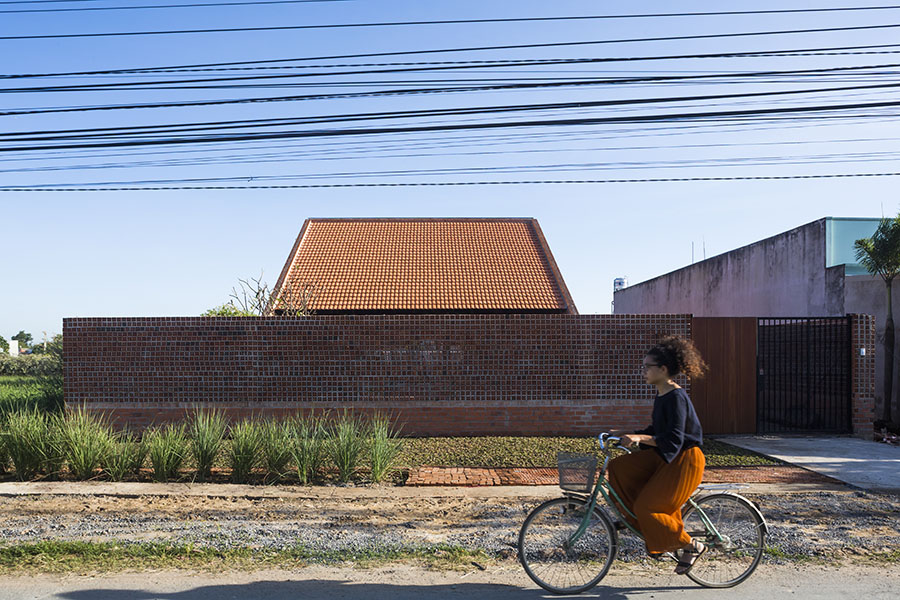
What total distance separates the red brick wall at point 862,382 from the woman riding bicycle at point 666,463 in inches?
349

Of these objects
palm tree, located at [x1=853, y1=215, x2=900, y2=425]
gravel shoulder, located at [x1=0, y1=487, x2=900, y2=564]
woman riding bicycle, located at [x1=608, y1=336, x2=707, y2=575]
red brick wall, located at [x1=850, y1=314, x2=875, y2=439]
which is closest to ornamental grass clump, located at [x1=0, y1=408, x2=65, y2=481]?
gravel shoulder, located at [x1=0, y1=487, x2=900, y2=564]

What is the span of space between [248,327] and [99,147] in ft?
12.1

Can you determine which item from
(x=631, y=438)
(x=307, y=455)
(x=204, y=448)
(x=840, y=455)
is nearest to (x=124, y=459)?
(x=204, y=448)

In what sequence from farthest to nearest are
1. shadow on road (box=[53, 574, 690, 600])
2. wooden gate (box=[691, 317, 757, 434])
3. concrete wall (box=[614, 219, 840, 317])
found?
concrete wall (box=[614, 219, 840, 317]) → wooden gate (box=[691, 317, 757, 434]) → shadow on road (box=[53, 574, 690, 600])

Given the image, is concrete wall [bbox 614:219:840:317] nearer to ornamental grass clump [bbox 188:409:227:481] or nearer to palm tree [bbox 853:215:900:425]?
palm tree [bbox 853:215:900:425]

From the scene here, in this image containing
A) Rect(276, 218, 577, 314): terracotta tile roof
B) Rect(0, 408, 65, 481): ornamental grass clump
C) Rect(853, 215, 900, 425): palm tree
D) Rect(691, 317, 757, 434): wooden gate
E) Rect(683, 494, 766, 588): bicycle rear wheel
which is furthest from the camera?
Rect(276, 218, 577, 314): terracotta tile roof

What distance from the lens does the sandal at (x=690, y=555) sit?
474 cm

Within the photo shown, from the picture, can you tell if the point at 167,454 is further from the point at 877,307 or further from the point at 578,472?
the point at 877,307

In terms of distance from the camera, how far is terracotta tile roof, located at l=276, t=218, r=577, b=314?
1988 centimetres

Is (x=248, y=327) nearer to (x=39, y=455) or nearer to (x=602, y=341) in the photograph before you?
(x=39, y=455)

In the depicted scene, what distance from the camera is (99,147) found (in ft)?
35.6

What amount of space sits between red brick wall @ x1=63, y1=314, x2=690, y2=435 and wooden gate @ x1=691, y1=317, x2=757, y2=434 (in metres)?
1.12

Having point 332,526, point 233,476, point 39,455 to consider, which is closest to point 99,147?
point 39,455

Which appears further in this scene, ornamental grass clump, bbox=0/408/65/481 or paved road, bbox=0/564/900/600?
ornamental grass clump, bbox=0/408/65/481
